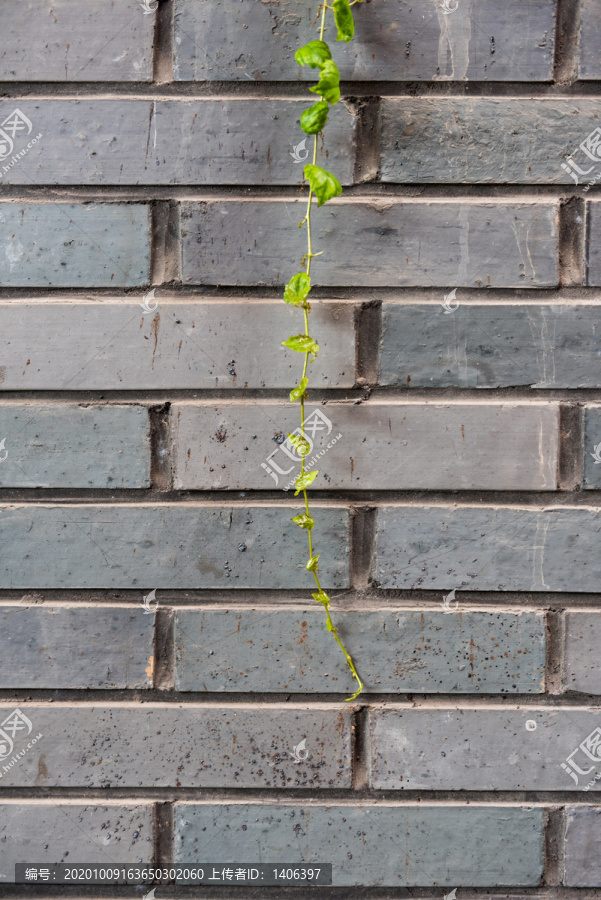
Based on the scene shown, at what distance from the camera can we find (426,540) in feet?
2.71

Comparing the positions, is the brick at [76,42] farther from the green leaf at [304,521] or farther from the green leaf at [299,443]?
the green leaf at [304,521]

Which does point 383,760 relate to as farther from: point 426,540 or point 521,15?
point 521,15

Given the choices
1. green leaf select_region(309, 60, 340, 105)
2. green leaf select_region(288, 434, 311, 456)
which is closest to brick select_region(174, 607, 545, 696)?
green leaf select_region(288, 434, 311, 456)

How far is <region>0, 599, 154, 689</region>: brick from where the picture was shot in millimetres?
833

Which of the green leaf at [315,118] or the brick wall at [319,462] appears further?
the brick wall at [319,462]

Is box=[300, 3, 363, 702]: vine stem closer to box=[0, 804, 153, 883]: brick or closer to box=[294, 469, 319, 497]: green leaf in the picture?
box=[294, 469, 319, 497]: green leaf

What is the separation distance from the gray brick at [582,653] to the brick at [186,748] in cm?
35

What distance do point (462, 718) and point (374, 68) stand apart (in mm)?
980

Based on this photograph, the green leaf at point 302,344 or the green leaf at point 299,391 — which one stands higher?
the green leaf at point 302,344

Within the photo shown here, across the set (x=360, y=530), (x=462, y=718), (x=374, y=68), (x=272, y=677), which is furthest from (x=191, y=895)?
(x=374, y=68)

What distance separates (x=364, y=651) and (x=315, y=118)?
0.75m

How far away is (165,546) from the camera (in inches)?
32.7

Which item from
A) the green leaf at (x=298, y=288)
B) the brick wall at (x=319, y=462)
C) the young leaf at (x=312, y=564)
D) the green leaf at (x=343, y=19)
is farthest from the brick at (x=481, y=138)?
the young leaf at (x=312, y=564)

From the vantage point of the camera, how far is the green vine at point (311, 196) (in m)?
0.70
